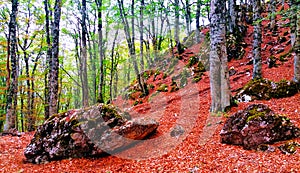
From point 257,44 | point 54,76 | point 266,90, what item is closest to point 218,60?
point 266,90

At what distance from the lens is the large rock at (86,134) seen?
6602mm

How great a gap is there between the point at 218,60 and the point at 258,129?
10.2 ft

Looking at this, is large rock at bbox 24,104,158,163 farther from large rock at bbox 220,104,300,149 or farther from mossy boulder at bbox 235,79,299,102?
mossy boulder at bbox 235,79,299,102

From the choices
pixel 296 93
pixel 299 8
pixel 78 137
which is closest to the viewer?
pixel 299 8

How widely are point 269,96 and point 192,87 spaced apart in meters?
5.50

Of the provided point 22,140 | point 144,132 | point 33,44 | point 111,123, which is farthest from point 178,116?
point 33,44

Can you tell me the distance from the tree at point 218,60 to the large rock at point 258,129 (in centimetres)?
196

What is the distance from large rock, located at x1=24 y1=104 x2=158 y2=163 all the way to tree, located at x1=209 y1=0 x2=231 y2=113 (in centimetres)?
275

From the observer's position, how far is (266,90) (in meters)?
8.78

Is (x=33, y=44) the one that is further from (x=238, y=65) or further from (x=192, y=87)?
(x=238, y=65)

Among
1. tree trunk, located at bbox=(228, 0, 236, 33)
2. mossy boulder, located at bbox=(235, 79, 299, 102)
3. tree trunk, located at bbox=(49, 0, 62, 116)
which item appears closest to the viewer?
mossy boulder, located at bbox=(235, 79, 299, 102)

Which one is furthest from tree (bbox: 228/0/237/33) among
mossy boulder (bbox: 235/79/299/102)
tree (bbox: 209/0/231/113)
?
tree (bbox: 209/0/231/113)

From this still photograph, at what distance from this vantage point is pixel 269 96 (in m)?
8.54

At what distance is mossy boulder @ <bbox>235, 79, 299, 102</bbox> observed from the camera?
8.28m
